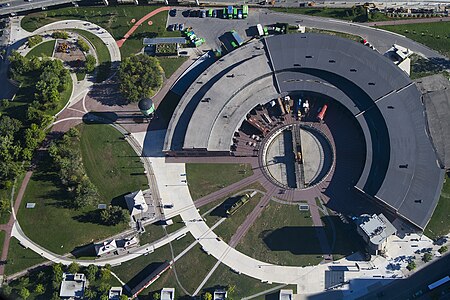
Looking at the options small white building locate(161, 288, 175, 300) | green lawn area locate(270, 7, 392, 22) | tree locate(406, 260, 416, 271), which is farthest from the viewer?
green lawn area locate(270, 7, 392, 22)

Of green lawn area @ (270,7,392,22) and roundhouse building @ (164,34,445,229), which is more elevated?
green lawn area @ (270,7,392,22)

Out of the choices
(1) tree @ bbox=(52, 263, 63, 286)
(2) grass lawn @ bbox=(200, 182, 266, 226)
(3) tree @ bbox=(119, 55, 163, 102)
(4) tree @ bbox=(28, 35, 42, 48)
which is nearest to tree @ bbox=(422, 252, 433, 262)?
(2) grass lawn @ bbox=(200, 182, 266, 226)

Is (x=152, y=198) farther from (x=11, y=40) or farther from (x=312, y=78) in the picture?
(x=11, y=40)

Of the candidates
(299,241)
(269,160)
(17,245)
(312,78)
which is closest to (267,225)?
(299,241)

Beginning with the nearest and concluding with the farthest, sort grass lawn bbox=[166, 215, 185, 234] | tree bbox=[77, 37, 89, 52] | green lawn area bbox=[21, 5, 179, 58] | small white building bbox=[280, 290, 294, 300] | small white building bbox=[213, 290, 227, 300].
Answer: small white building bbox=[280, 290, 294, 300]
small white building bbox=[213, 290, 227, 300]
grass lawn bbox=[166, 215, 185, 234]
tree bbox=[77, 37, 89, 52]
green lawn area bbox=[21, 5, 179, 58]

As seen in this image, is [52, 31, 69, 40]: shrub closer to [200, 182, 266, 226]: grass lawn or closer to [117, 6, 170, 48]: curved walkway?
[117, 6, 170, 48]: curved walkway

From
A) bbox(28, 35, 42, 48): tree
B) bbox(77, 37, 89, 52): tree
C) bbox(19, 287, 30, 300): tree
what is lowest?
bbox(19, 287, 30, 300): tree
